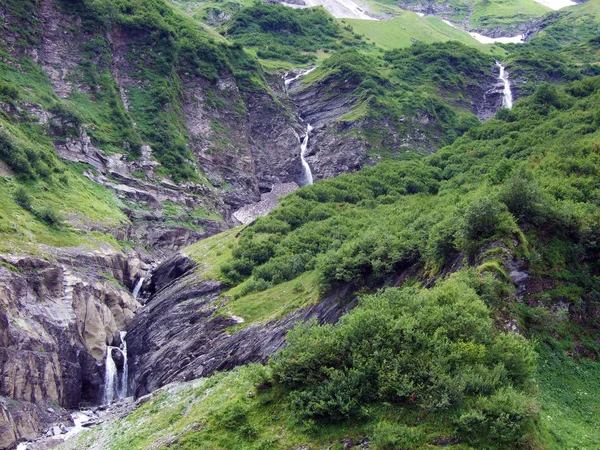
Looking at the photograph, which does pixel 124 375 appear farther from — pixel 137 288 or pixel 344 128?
pixel 344 128

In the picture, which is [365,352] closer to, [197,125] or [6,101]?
[6,101]

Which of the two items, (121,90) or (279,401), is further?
(121,90)

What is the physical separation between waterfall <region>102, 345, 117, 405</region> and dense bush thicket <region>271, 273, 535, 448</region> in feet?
96.0

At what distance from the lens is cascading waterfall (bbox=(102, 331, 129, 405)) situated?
48.4 meters

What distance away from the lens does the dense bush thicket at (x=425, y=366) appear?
718 inches

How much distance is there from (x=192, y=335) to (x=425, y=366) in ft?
97.1

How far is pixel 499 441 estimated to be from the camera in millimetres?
17812

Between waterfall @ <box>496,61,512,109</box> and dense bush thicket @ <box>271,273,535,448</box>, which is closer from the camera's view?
dense bush thicket @ <box>271,273,535,448</box>

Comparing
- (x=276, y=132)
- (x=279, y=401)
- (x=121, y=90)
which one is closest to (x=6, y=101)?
(x=121, y=90)

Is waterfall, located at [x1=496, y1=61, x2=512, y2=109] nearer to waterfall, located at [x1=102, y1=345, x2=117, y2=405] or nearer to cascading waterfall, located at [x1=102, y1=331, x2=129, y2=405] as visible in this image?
cascading waterfall, located at [x1=102, y1=331, x2=129, y2=405]

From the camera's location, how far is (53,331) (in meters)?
45.5

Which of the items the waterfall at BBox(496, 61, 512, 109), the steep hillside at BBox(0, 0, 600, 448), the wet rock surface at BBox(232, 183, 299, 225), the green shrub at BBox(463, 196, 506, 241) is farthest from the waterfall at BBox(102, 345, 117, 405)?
the waterfall at BBox(496, 61, 512, 109)

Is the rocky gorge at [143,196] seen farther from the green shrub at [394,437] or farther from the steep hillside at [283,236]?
the green shrub at [394,437]

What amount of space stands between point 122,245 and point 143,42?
191ft
